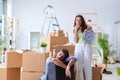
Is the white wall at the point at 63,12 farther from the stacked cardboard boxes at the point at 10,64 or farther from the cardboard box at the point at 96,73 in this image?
the cardboard box at the point at 96,73

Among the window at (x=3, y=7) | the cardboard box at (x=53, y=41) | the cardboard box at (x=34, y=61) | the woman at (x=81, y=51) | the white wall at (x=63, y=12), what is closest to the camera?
the woman at (x=81, y=51)

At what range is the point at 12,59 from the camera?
3.95 m

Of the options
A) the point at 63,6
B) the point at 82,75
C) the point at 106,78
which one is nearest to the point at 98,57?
the point at 106,78

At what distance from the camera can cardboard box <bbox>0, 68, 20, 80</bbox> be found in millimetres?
3971

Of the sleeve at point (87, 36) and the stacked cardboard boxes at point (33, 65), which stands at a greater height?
the sleeve at point (87, 36)

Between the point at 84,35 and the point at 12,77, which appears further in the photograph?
the point at 12,77

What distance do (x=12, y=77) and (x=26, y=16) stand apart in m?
4.87

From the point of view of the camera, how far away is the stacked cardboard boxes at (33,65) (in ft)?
12.3

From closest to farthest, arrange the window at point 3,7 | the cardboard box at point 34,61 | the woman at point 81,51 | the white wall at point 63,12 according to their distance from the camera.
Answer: the woman at point 81,51, the cardboard box at point 34,61, the window at point 3,7, the white wall at point 63,12

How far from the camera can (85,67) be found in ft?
11.2

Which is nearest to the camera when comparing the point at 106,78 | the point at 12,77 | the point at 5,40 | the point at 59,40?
the point at 12,77

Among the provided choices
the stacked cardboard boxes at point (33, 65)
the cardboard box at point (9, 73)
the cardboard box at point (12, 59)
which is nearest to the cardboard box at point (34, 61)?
the stacked cardboard boxes at point (33, 65)

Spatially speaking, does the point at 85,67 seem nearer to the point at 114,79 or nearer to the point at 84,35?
the point at 84,35

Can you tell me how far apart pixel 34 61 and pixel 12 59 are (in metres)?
0.50
